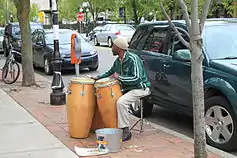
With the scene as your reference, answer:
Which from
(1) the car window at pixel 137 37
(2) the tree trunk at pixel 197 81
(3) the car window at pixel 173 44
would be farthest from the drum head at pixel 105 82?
(1) the car window at pixel 137 37

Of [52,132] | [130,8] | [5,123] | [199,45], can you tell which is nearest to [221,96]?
[199,45]

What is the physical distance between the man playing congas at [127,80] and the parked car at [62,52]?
889cm

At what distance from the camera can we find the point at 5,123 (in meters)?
7.20

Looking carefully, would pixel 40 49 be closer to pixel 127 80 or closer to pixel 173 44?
pixel 173 44

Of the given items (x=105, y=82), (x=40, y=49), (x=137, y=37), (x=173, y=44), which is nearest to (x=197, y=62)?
(x=105, y=82)

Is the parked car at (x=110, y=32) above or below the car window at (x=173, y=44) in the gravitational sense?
below

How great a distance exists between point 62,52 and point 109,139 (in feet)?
32.5

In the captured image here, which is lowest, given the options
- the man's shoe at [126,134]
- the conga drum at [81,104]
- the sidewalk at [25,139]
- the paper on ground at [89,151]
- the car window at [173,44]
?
the sidewalk at [25,139]

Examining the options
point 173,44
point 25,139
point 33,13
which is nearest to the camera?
point 25,139

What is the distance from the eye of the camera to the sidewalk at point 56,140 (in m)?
5.54

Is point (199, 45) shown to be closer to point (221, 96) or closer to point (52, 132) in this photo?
point (221, 96)

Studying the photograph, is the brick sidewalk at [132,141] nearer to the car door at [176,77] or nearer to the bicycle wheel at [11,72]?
the car door at [176,77]

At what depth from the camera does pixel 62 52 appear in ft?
49.4

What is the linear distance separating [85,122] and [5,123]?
5.80 feet
